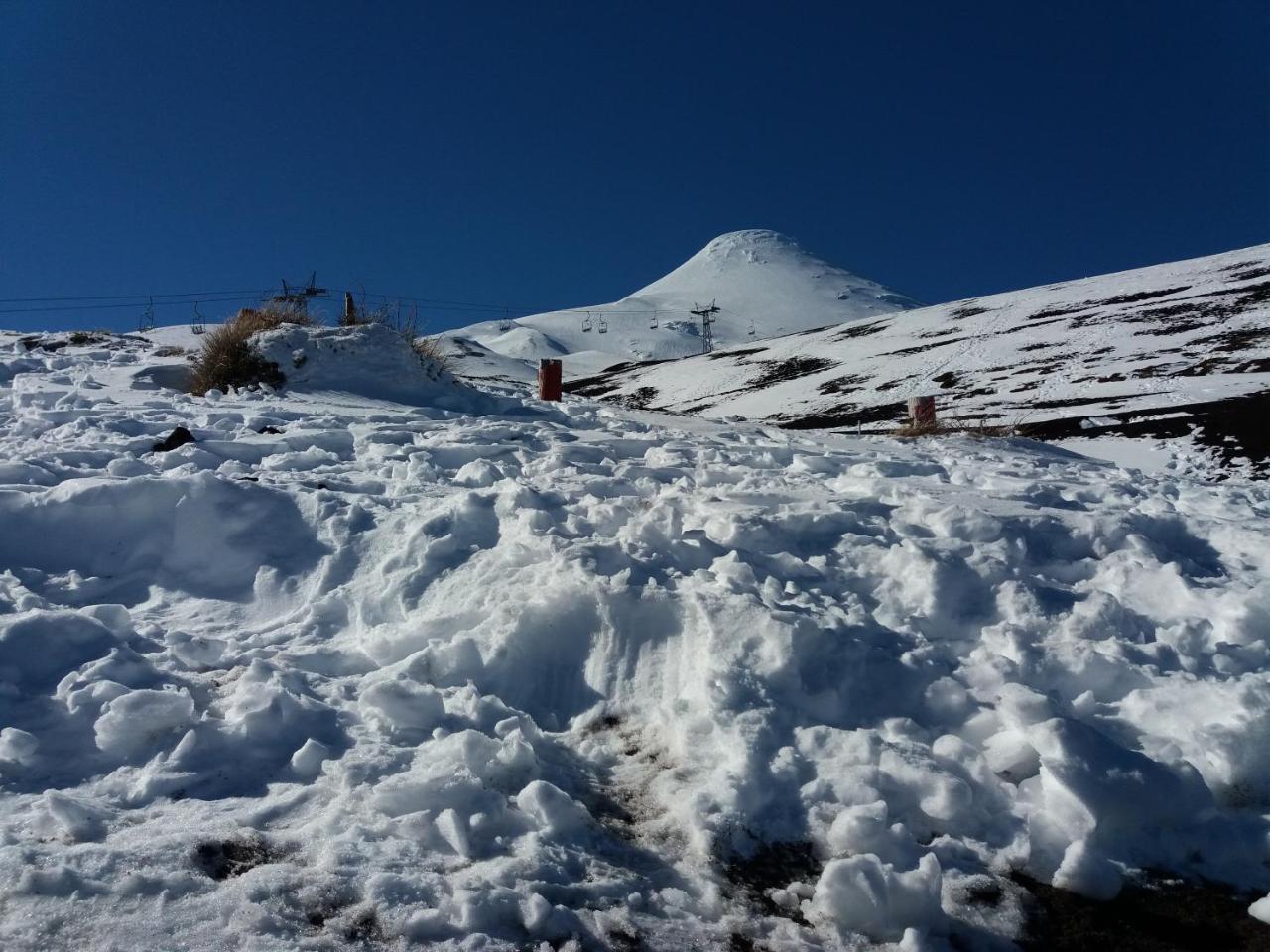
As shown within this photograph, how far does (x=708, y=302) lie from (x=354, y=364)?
149 meters

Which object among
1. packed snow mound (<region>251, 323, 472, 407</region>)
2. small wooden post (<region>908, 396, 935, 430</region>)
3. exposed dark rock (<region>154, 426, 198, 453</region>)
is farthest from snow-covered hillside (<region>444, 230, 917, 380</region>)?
exposed dark rock (<region>154, 426, 198, 453</region>)

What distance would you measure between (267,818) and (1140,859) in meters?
2.95

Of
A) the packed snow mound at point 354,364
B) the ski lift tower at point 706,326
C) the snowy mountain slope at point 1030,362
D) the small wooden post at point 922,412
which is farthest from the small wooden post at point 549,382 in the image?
the ski lift tower at point 706,326

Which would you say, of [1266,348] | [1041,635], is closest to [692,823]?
[1041,635]

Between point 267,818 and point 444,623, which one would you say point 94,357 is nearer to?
point 444,623

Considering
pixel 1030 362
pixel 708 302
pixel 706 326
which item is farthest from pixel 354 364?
pixel 708 302

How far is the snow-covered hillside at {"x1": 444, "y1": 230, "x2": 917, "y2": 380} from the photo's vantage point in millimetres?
125938

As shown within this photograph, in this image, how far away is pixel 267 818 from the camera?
2822 mm

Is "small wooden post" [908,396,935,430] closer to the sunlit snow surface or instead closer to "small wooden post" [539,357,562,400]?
"small wooden post" [539,357,562,400]

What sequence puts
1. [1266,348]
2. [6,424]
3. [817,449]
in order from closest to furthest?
[6,424] < [817,449] < [1266,348]

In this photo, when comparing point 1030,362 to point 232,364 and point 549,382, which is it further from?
point 232,364

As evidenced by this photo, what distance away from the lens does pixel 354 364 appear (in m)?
10.5

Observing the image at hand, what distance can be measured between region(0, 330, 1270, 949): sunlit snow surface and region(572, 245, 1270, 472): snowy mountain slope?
9.99m

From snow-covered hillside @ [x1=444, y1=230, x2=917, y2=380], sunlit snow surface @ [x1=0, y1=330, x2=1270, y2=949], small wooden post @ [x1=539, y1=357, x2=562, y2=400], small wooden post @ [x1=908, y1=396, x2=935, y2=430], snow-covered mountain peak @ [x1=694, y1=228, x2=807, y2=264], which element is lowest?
sunlit snow surface @ [x1=0, y1=330, x2=1270, y2=949]
